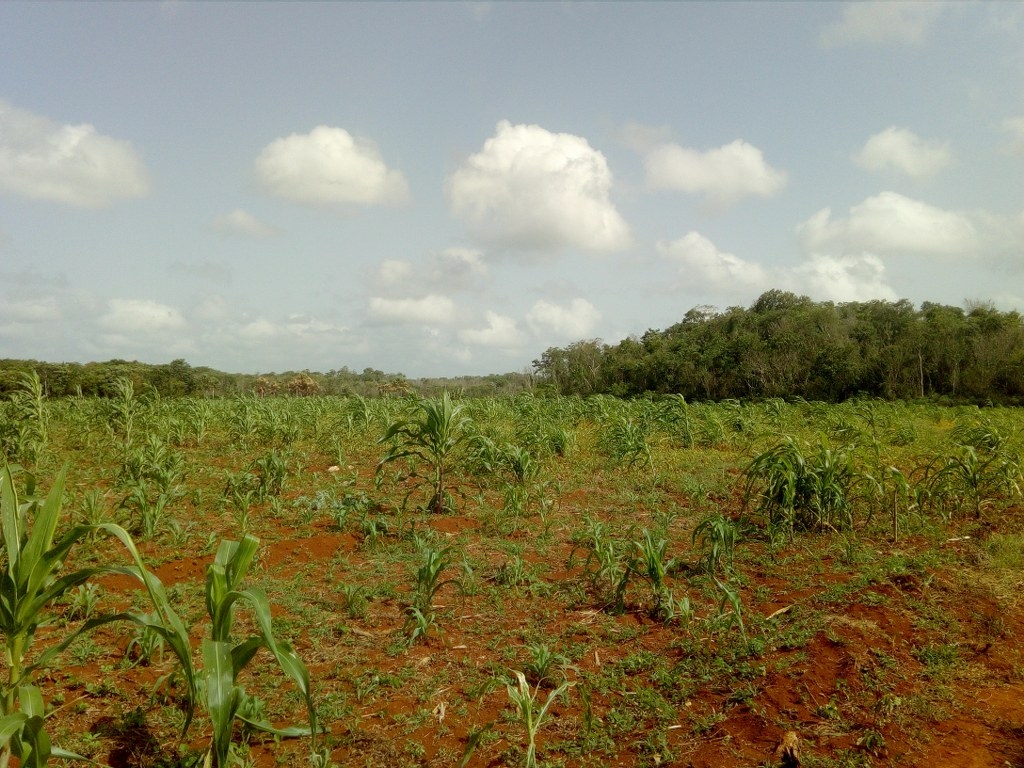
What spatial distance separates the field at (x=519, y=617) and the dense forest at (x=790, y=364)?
15012 millimetres

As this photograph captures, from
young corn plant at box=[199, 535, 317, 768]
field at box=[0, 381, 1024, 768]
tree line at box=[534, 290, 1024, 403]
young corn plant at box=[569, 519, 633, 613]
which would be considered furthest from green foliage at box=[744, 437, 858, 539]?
tree line at box=[534, 290, 1024, 403]

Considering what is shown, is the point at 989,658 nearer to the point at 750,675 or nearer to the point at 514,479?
the point at 750,675

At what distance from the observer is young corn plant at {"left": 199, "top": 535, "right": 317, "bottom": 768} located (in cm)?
196

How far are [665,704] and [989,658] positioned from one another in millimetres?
1768

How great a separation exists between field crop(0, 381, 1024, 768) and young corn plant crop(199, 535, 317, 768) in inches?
0.4

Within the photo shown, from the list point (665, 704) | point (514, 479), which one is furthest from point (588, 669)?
point (514, 479)

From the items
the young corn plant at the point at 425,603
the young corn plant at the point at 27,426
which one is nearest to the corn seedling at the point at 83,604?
the young corn plant at the point at 425,603

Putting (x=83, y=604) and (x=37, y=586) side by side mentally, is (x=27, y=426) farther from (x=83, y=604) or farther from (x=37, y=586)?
(x=37, y=586)

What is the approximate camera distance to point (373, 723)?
2.67 m

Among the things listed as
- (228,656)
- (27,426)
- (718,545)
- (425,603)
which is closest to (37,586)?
(228,656)

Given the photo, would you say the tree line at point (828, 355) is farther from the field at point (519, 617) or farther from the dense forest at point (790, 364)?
the field at point (519, 617)

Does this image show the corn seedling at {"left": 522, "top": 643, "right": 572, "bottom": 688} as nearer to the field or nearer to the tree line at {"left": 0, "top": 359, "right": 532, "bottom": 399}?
the field

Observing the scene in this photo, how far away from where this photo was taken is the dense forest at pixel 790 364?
25.4m

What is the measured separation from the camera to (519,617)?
379 centimetres
